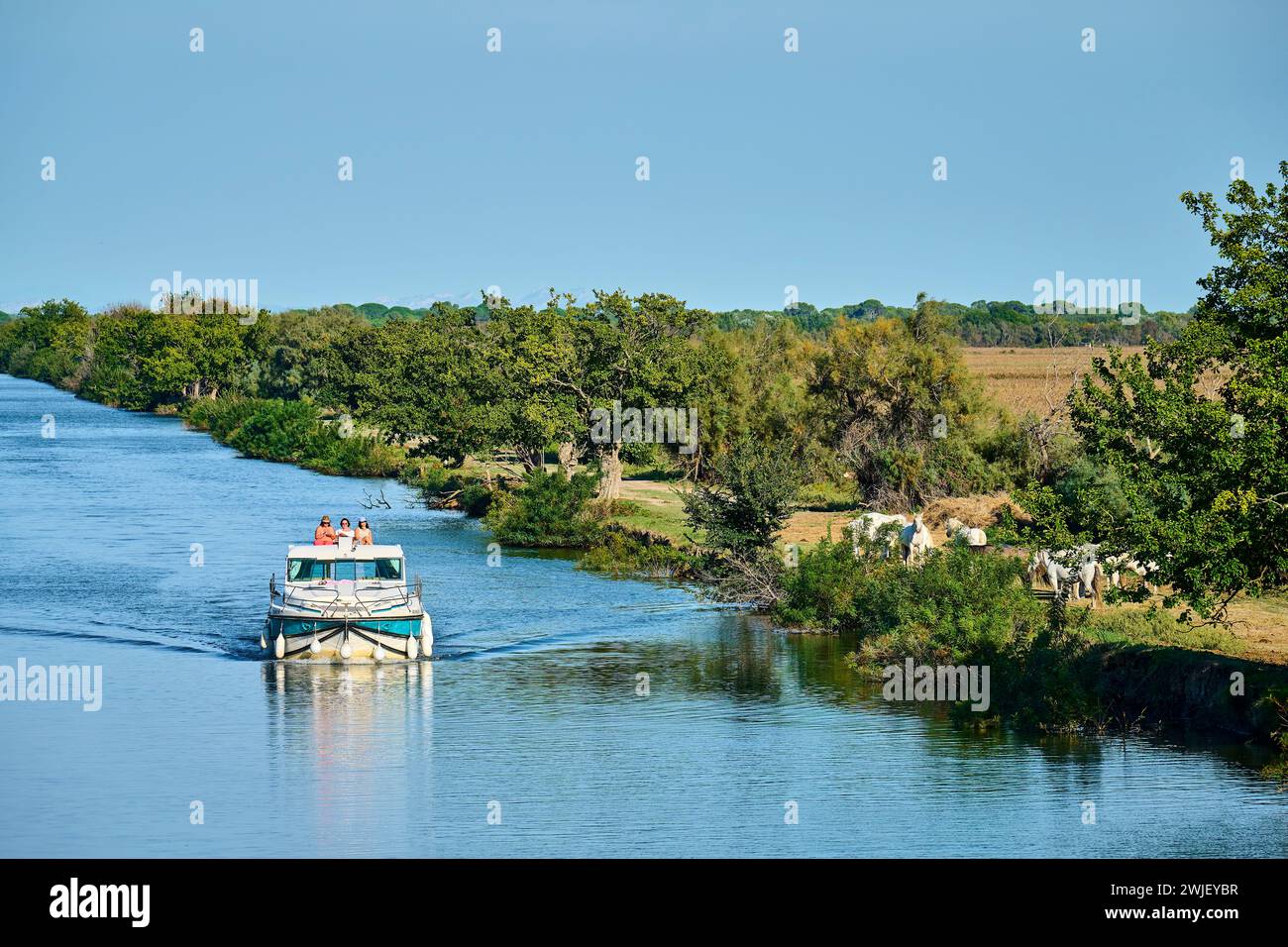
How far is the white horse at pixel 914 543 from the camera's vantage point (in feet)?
127

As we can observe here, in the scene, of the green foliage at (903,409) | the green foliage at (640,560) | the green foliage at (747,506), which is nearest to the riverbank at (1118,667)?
the green foliage at (640,560)

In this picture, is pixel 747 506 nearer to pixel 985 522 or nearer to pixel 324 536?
pixel 985 522

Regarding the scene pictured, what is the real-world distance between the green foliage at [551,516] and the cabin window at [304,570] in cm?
1879

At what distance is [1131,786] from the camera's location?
80.9 feet

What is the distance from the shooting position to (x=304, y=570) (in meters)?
35.9

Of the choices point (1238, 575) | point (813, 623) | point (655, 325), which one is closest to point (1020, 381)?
point (655, 325)

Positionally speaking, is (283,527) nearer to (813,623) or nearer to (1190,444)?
(813,623)

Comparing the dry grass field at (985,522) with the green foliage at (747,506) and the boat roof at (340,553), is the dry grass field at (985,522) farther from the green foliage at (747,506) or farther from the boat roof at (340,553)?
the boat roof at (340,553)

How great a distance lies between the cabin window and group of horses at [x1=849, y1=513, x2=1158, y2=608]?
13170 millimetres

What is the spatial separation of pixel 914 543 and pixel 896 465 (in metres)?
14.7

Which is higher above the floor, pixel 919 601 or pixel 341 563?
pixel 341 563

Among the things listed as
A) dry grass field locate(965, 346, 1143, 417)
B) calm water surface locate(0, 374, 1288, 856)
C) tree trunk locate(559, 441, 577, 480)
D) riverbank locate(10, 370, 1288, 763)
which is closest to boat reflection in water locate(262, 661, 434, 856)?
calm water surface locate(0, 374, 1288, 856)

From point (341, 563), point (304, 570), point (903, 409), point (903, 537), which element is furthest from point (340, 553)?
point (903, 409)

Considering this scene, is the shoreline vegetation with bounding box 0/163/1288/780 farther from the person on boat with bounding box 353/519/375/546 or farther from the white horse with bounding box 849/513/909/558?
the person on boat with bounding box 353/519/375/546
